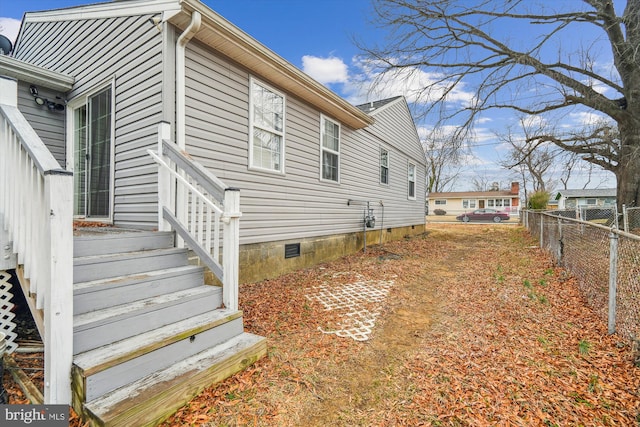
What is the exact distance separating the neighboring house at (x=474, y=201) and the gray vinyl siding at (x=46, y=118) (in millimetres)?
36292

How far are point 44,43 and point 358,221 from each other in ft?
25.2

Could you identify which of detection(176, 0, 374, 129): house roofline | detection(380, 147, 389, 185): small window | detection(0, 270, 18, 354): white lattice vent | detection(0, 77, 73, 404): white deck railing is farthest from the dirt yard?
detection(380, 147, 389, 185): small window

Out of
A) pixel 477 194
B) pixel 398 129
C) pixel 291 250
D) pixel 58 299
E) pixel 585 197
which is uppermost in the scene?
pixel 398 129

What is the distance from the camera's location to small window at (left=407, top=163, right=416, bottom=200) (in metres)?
12.4

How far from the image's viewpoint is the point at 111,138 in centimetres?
434

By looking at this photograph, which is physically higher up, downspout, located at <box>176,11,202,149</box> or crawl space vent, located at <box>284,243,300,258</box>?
downspout, located at <box>176,11,202,149</box>

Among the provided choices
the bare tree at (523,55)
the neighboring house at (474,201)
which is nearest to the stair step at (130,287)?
the bare tree at (523,55)

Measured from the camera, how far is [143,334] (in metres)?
2.25

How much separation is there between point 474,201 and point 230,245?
3811cm

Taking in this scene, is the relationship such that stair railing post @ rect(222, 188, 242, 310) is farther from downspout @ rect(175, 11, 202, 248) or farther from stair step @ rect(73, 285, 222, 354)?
downspout @ rect(175, 11, 202, 248)

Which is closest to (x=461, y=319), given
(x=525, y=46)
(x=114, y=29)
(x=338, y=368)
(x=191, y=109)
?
(x=338, y=368)

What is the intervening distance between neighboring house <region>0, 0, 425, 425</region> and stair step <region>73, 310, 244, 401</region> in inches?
0.4

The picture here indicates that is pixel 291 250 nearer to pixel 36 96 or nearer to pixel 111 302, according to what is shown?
pixel 111 302

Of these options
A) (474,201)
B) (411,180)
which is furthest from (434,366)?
(474,201)
